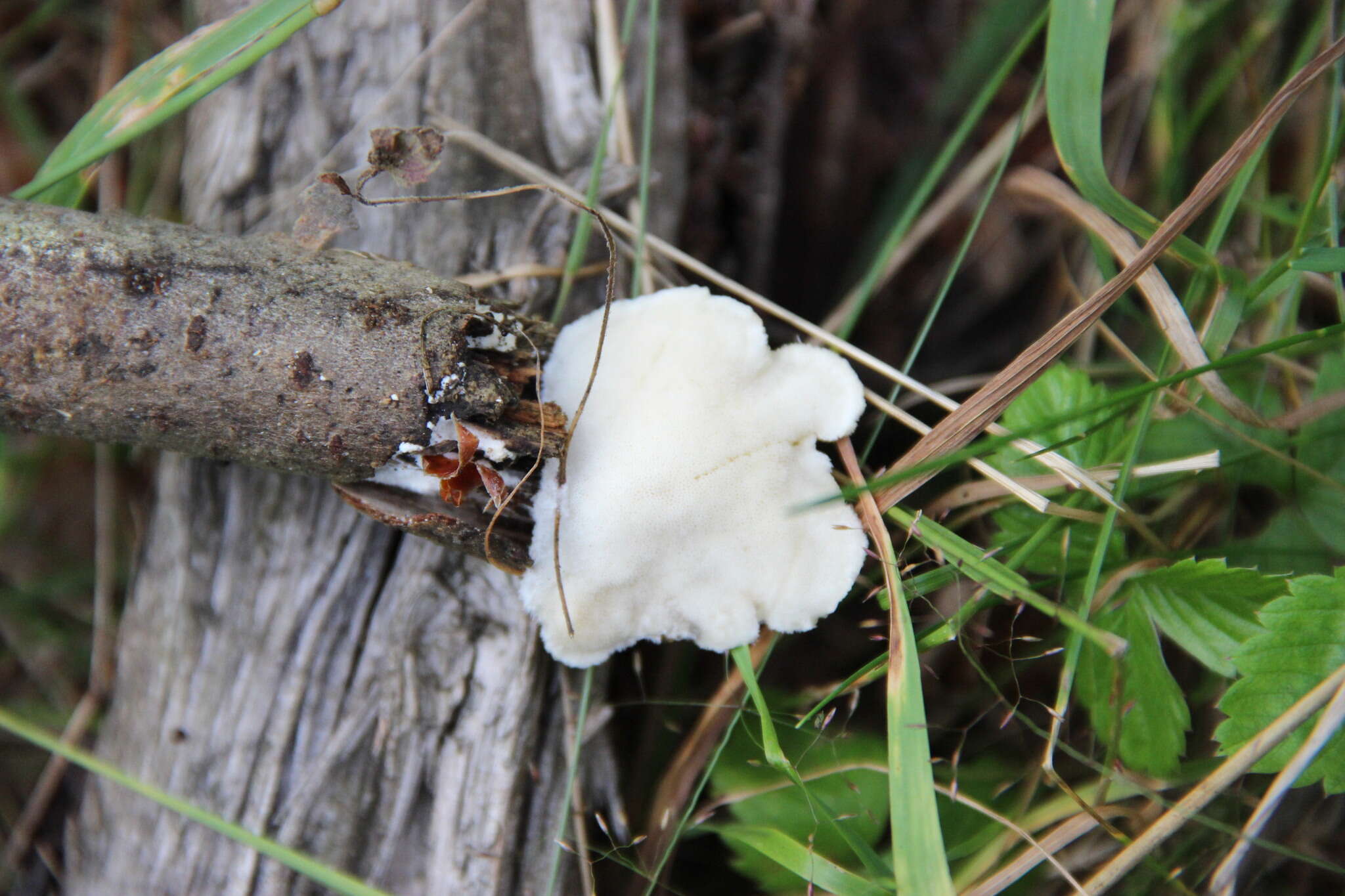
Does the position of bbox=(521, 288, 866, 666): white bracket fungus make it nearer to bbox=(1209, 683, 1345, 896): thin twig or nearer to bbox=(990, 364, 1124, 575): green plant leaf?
bbox=(990, 364, 1124, 575): green plant leaf

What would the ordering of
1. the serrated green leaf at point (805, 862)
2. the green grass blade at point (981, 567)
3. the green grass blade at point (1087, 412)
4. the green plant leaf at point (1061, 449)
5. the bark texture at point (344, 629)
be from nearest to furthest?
the green grass blade at point (1087, 412), the green grass blade at point (981, 567), the serrated green leaf at point (805, 862), the green plant leaf at point (1061, 449), the bark texture at point (344, 629)

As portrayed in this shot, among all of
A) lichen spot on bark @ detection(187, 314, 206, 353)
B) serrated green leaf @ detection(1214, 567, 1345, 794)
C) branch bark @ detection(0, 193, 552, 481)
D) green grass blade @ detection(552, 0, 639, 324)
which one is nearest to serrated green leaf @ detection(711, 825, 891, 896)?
serrated green leaf @ detection(1214, 567, 1345, 794)

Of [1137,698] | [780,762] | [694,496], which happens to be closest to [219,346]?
[694,496]

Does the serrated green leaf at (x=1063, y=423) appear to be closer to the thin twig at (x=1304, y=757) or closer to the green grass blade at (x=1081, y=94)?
the green grass blade at (x=1081, y=94)

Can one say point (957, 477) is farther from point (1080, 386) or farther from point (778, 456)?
point (778, 456)

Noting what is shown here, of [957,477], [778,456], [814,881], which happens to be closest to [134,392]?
[778,456]

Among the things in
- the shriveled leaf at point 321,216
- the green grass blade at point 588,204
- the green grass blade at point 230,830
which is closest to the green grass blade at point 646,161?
the green grass blade at point 588,204

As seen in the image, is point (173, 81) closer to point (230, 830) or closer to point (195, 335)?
point (195, 335)
